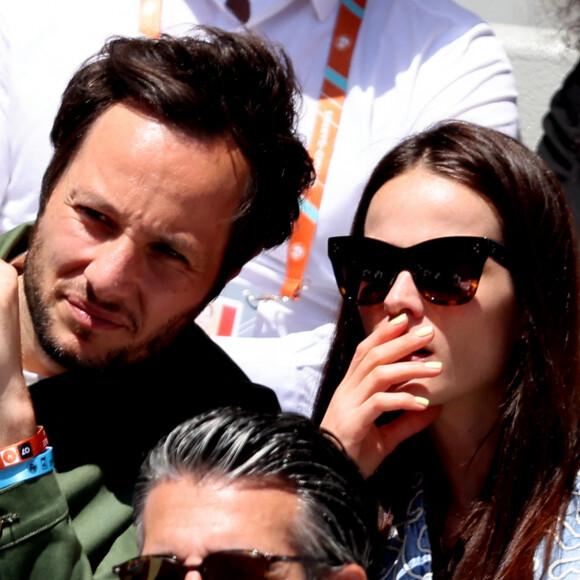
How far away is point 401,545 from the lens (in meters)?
2.27

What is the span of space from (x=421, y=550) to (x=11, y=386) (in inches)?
29.6

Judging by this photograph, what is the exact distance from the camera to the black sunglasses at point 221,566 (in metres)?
1.65

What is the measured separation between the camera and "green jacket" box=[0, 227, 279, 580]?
80.4 inches

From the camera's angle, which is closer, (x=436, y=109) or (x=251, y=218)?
(x=251, y=218)

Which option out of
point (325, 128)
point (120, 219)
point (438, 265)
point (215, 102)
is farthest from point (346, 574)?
point (325, 128)

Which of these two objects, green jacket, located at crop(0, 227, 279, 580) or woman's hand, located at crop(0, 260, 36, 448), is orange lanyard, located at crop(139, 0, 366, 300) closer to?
green jacket, located at crop(0, 227, 279, 580)

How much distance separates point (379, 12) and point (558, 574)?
1.67 meters

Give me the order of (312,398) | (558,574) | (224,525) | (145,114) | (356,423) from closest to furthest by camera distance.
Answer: (224,525), (558,574), (356,423), (145,114), (312,398)

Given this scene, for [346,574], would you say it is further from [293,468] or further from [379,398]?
[379,398]

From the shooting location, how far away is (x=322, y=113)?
314cm

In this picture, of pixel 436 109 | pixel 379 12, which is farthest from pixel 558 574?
pixel 379 12

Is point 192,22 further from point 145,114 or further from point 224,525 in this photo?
point 224,525

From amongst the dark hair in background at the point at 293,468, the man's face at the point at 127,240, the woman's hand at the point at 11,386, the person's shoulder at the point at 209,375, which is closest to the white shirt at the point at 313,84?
the person's shoulder at the point at 209,375

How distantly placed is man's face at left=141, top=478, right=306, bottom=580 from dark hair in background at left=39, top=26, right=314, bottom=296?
90cm
